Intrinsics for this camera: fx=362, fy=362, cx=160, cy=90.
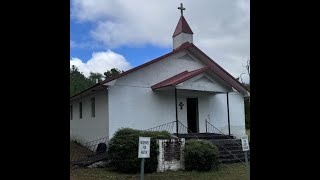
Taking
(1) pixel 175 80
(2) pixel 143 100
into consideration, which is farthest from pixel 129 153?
(1) pixel 175 80

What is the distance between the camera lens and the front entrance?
20281mm

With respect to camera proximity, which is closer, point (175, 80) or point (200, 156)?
point (200, 156)

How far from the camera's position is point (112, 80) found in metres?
16.8

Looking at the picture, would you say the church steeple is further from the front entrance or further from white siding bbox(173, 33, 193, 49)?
the front entrance

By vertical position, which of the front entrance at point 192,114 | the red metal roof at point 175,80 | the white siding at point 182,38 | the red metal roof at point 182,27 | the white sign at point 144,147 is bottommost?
the white sign at point 144,147

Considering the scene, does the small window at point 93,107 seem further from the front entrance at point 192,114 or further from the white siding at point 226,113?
the white siding at point 226,113

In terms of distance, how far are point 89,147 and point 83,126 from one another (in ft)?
7.19

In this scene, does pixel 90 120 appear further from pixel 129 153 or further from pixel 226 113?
pixel 226 113

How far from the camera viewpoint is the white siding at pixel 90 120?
17.8 metres

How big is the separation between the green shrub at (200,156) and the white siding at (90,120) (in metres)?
5.06

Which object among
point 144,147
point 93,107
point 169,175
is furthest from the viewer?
point 93,107

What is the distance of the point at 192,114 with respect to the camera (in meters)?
20.4

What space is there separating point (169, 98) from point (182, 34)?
15.3 ft

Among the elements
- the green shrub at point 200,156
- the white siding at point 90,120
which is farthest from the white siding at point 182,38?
the green shrub at point 200,156
